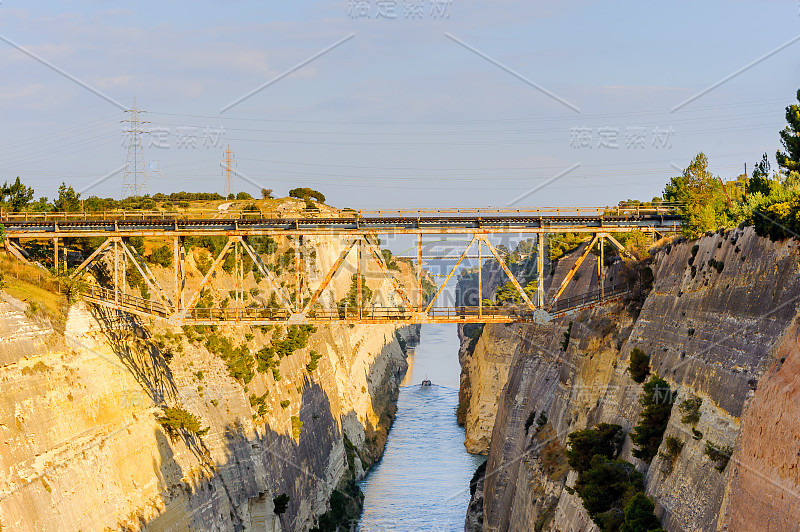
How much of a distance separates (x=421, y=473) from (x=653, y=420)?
55405 millimetres

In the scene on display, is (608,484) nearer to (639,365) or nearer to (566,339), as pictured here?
(639,365)

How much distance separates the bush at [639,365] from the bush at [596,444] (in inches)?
88.3

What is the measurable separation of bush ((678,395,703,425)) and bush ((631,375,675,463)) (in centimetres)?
186

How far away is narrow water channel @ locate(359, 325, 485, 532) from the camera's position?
71188mm

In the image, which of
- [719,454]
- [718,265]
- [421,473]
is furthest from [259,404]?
[719,454]

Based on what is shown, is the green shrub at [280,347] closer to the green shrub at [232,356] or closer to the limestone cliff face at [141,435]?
the limestone cliff face at [141,435]

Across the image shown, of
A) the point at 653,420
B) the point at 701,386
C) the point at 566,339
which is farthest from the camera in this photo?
the point at 566,339

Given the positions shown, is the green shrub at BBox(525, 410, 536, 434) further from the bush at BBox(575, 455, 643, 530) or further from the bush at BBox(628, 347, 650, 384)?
the bush at BBox(575, 455, 643, 530)

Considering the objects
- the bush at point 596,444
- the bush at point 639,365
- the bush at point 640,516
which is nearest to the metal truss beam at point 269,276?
the bush at point 596,444

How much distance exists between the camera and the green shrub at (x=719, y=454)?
24891 mm

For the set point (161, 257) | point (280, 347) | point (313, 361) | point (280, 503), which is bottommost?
point (280, 503)

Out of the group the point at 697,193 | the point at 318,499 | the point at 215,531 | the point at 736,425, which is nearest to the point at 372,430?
the point at 318,499

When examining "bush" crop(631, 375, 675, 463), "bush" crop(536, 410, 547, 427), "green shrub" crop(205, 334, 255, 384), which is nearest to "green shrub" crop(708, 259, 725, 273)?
"bush" crop(631, 375, 675, 463)

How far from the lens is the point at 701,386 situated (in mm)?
29453
